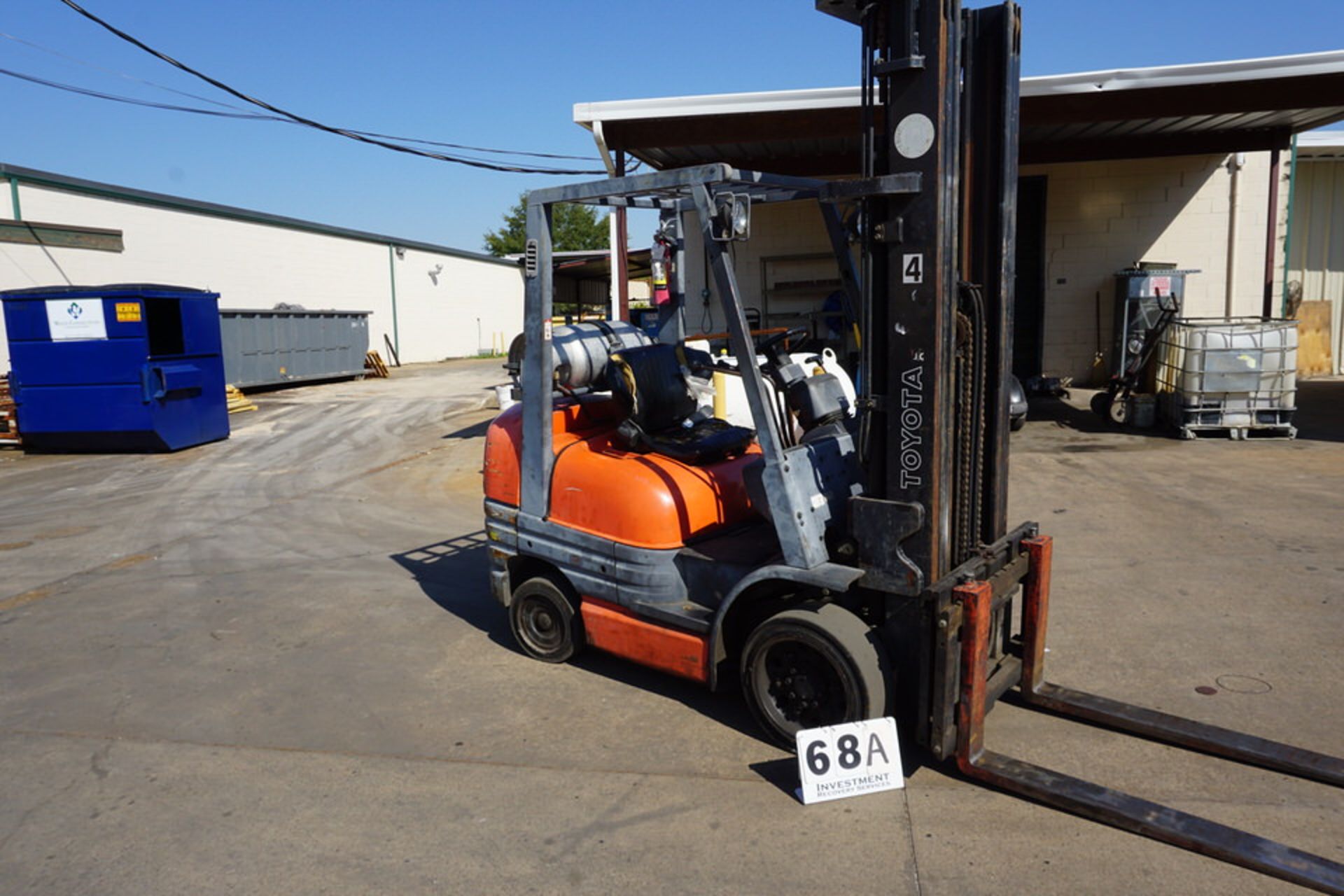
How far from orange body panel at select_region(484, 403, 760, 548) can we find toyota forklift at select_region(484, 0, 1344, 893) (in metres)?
0.01

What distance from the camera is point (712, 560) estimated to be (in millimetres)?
4484

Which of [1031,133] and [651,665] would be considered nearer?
[651,665]

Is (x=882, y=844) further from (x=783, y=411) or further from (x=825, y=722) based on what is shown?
(x=783, y=411)

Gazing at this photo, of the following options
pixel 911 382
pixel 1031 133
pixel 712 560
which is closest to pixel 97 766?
pixel 712 560

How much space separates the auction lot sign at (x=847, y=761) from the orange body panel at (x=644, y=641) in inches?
29.5

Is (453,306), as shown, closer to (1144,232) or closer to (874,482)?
(1144,232)

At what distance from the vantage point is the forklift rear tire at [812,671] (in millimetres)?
3861

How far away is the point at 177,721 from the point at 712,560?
287 centimetres

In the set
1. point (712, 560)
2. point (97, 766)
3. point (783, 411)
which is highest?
point (783, 411)

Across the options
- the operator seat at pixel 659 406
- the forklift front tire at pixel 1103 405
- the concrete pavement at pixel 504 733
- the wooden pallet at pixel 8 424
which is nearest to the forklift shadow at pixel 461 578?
the concrete pavement at pixel 504 733

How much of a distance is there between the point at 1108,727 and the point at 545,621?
2.97 metres

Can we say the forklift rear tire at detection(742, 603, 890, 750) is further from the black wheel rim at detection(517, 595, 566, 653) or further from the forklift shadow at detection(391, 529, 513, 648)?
the forklift shadow at detection(391, 529, 513, 648)

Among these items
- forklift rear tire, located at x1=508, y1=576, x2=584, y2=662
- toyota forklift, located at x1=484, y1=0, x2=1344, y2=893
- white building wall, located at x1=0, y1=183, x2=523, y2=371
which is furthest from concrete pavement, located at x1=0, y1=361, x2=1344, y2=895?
white building wall, located at x1=0, y1=183, x2=523, y2=371

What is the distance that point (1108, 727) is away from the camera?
432 cm
